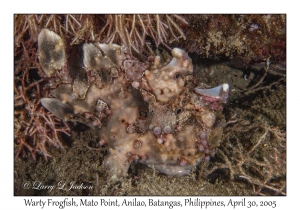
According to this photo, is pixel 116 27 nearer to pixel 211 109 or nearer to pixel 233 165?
pixel 211 109

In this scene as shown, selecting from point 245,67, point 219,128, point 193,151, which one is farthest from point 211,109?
point 245,67

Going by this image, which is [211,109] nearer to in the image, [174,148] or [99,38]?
[174,148]

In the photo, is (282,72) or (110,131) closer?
(110,131)
